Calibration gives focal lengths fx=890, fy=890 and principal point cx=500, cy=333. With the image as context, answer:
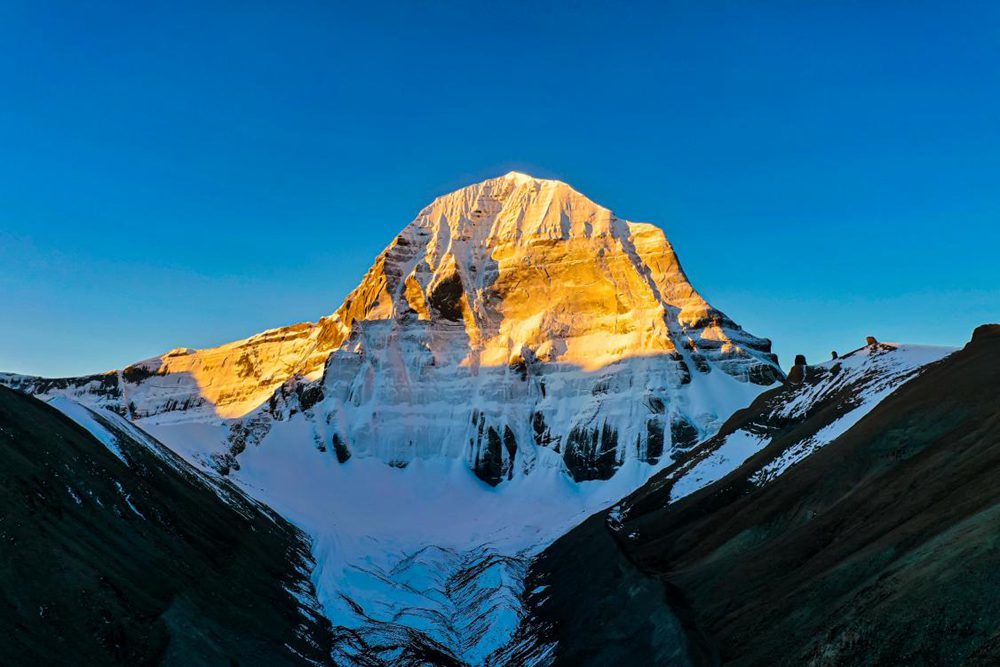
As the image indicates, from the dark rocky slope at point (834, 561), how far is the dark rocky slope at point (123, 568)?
21079 millimetres

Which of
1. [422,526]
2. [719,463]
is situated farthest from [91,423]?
[422,526]

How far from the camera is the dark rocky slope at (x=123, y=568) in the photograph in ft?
128

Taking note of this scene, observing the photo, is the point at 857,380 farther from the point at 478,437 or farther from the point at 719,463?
the point at 478,437

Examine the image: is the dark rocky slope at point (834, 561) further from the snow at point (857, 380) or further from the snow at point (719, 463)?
the snow at point (719, 463)

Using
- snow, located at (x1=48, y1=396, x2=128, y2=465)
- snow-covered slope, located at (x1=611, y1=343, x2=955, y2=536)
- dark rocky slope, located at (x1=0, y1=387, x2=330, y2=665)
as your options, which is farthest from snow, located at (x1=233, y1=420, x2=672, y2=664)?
snow, located at (x1=48, y1=396, x2=128, y2=465)

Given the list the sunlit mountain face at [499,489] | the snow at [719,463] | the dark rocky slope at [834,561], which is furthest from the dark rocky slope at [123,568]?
the snow at [719,463]

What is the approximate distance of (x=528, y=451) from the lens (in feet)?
584

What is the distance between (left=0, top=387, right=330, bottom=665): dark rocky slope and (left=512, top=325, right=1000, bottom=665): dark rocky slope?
830 inches

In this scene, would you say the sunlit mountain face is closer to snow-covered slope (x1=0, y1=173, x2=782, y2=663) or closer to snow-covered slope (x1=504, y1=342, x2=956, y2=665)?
snow-covered slope (x1=504, y1=342, x2=956, y2=665)

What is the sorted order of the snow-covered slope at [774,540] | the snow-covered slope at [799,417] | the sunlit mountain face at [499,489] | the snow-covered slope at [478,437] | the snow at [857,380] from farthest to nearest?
the snow-covered slope at [478,437] < the snow-covered slope at [799,417] < the snow at [857,380] < the sunlit mountain face at [499,489] < the snow-covered slope at [774,540]

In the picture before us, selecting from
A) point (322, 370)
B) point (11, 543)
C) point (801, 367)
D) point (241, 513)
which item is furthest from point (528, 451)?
point (11, 543)

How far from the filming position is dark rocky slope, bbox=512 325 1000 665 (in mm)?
30938

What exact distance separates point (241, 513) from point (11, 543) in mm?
54274

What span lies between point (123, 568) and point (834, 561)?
37219mm
